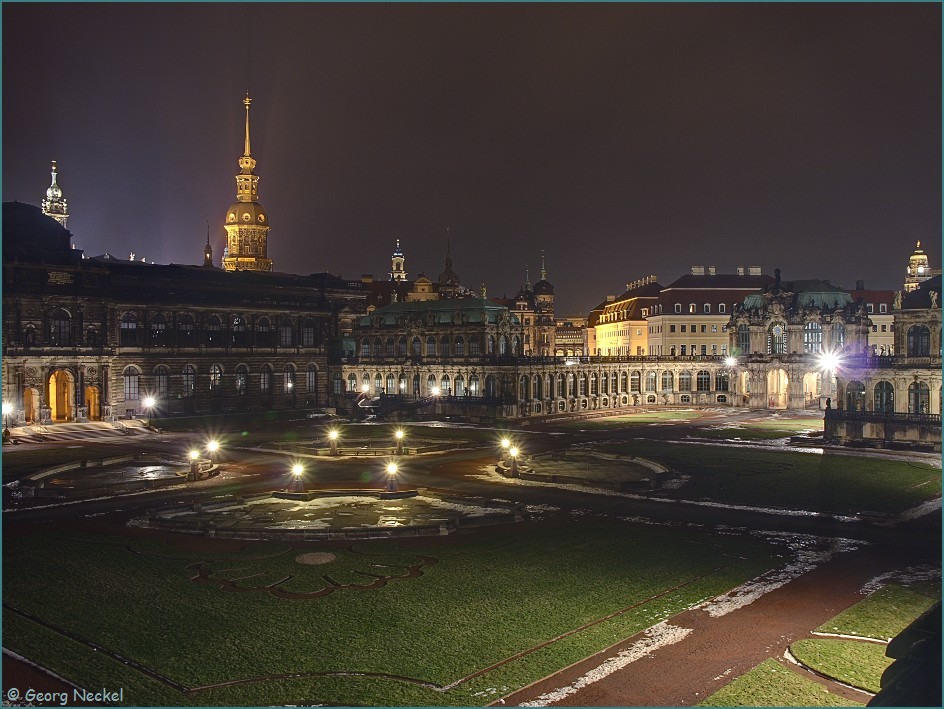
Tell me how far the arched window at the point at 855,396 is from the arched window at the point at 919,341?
14.9ft

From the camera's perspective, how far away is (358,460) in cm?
5791

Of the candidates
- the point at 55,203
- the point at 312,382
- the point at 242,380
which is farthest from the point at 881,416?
the point at 55,203

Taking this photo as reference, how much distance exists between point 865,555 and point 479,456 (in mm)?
31781

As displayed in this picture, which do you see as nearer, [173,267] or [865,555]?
[865,555]

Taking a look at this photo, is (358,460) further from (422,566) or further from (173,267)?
(173,267)

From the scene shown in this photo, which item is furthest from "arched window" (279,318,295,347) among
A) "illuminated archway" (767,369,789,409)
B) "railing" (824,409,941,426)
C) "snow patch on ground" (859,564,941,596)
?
"snow patch on ground" (859,564,941,596)

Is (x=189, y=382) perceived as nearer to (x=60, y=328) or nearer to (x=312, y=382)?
(x=60, y=328)

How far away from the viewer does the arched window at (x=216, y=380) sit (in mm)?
95562

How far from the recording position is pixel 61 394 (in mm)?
85062

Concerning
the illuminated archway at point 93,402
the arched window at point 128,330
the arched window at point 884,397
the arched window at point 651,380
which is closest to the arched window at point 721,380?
the arched window at point 651,380

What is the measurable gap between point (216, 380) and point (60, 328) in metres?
18.1

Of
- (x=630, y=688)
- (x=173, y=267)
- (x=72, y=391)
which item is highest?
(x=173, y=267)

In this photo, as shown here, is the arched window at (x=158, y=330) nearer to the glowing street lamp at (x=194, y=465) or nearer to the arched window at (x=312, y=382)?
the arched window at (x=312, y=382)

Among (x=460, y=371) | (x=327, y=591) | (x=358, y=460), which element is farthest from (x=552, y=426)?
(x=327, y=591)
